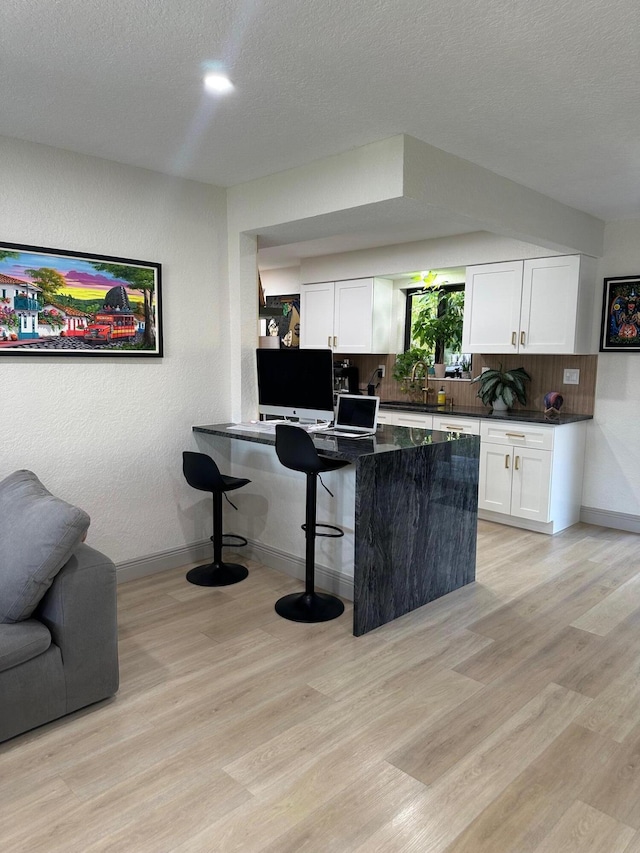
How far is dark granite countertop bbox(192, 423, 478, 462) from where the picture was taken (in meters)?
3.07

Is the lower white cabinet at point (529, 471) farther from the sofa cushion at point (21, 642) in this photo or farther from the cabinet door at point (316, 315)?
the sofa cushion at point (21, 642)

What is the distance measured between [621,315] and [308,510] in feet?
10.6

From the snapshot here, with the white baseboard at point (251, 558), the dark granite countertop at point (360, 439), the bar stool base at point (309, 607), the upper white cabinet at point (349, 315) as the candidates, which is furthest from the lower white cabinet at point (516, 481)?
→ the bar stool base at point (309, 607)

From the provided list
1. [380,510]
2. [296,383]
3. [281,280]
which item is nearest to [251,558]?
[296,383]

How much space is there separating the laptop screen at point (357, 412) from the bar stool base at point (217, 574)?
1144 mm

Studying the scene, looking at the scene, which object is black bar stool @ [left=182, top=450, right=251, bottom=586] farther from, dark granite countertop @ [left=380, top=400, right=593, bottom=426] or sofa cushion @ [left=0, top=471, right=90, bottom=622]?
dark granite countertop @ [left=380, top=400, right=593, bottom=426]

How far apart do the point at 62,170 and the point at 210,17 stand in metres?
1.69

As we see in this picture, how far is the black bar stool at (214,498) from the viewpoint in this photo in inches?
142

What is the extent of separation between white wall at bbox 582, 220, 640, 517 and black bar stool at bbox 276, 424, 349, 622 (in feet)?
9.08

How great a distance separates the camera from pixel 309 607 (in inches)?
131

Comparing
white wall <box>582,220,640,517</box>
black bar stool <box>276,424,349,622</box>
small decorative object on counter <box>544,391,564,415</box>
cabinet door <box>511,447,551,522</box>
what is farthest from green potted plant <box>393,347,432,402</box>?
black bar stool <box>276,424,349,622</box>

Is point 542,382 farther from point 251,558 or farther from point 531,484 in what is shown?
point 251,558

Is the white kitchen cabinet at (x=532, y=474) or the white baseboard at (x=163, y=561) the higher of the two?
the white kitchen cabinet at (x=532, y=474)

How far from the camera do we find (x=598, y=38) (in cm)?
211
